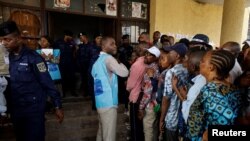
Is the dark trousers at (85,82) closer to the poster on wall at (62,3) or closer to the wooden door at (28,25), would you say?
the wooden door at (28,25)

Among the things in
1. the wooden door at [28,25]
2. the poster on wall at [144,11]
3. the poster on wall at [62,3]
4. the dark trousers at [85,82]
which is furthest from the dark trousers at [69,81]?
Answer: the poster on wall at [144,11]

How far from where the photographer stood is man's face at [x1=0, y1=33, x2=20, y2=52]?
7.75 feet

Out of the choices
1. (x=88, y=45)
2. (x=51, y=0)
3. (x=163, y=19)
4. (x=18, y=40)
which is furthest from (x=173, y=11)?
(x=18, y=40)

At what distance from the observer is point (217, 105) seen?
1.68 meters

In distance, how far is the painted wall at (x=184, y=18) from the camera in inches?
313

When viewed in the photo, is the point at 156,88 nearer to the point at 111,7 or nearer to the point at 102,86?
the point at 102,86

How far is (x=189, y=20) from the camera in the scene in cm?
934

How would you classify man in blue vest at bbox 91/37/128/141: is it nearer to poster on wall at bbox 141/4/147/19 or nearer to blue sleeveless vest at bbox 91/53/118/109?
blue sleeveless vest at bbox 91/53/118/109

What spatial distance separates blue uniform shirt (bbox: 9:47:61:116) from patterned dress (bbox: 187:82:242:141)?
155 centimetres

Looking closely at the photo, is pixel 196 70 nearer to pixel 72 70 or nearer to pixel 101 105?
pixel 101 105

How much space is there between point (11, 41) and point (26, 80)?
1.33 ft

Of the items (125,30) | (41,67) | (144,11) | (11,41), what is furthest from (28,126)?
(144,11)

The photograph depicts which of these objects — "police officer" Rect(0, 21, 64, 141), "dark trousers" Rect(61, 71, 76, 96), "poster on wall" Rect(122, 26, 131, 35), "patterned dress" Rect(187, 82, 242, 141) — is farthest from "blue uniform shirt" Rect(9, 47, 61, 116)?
"poster on wall" Rect(122, 26, 131, 35)

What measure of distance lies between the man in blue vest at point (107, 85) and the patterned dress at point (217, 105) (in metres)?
1.57
